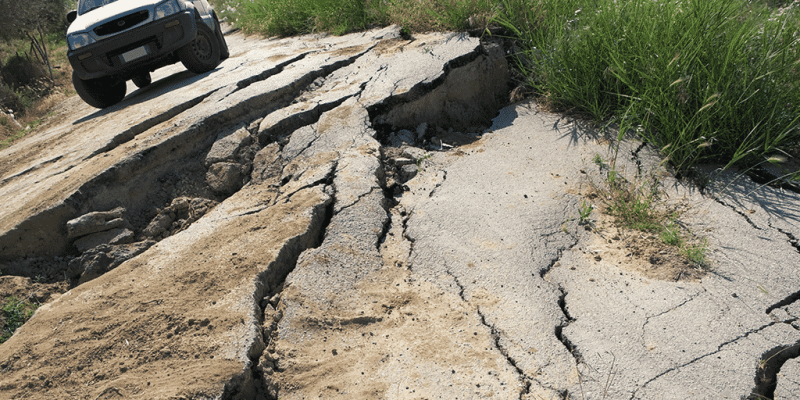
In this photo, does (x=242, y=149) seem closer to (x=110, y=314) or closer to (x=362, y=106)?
(x=362, y=106)

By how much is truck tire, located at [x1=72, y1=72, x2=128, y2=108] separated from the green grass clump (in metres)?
3.51

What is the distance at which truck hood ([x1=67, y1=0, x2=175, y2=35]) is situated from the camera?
5043 millimetres

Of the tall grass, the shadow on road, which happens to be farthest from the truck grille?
the tall grass

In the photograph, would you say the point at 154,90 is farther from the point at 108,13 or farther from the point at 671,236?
the point at 671,236

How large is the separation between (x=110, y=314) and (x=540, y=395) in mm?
2053

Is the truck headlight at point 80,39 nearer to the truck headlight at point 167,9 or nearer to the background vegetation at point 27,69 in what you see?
the truck headlight at point 167,9

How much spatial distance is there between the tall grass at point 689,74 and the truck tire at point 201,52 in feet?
13.5

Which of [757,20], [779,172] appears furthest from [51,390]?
[757,20]

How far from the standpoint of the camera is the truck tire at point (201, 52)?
18.1ft

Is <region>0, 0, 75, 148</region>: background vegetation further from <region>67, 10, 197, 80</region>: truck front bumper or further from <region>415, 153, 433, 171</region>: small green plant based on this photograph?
<region>415, 153, 433, 171</region>: small green plant

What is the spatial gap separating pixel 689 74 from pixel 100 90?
605cm

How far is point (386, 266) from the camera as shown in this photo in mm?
2531

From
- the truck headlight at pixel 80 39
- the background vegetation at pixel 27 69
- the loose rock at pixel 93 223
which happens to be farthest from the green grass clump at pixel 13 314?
the background vegetation at pixel 27 69

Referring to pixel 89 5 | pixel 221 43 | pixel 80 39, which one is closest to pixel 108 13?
pixel 80 39
